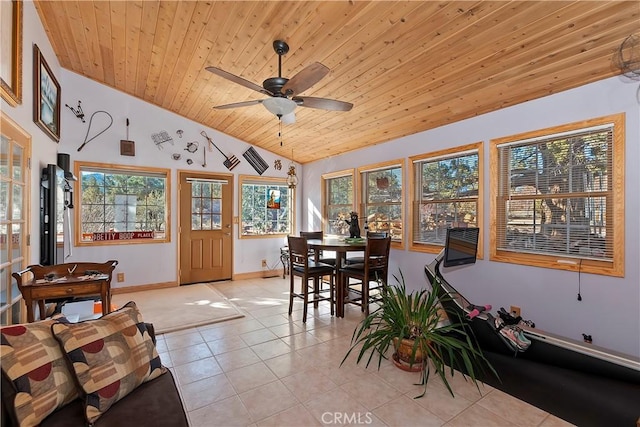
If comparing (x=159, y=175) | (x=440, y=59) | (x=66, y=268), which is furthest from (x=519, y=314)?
(x=159, y=175)

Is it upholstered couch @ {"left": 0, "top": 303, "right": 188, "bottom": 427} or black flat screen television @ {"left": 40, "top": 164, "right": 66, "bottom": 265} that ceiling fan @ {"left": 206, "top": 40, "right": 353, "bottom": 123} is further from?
black flat screen television @ {"left": 40, "top": 164, "right": 66, "bottom": 265}

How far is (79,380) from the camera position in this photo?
1.25m

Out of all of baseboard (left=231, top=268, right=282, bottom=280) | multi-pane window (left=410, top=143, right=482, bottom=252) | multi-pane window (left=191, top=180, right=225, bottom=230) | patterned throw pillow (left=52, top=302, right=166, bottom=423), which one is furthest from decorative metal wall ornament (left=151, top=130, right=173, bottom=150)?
patterned throw pillow (left=52, top=302, right=166, bottom=423)

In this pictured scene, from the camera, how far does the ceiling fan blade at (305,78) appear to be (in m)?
2.17

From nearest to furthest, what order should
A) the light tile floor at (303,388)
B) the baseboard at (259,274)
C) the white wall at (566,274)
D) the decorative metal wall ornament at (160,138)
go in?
the light tile floor at (303,388) → the white wall at (566,274) → the decorative metal wall ornament at (160,138) → the baseboard at (259,274)

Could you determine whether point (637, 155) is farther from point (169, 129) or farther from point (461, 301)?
point (169, 129)

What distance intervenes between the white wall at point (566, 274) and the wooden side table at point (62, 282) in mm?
3465

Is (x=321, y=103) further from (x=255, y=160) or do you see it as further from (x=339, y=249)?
(x=255, y=160)

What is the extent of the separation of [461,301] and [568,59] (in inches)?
81.6

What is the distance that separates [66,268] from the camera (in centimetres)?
275

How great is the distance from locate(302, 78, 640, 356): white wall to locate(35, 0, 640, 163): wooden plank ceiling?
0.13 meters

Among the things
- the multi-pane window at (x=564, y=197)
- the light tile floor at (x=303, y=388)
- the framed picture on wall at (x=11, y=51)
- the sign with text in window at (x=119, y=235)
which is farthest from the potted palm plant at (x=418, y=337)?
the sign with text in window at (x=119, y=235)

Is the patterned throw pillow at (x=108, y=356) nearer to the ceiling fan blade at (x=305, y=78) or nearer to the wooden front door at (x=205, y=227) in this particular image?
the ceiling fan blade at (x=305, y=78)

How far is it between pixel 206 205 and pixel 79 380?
4394mm
